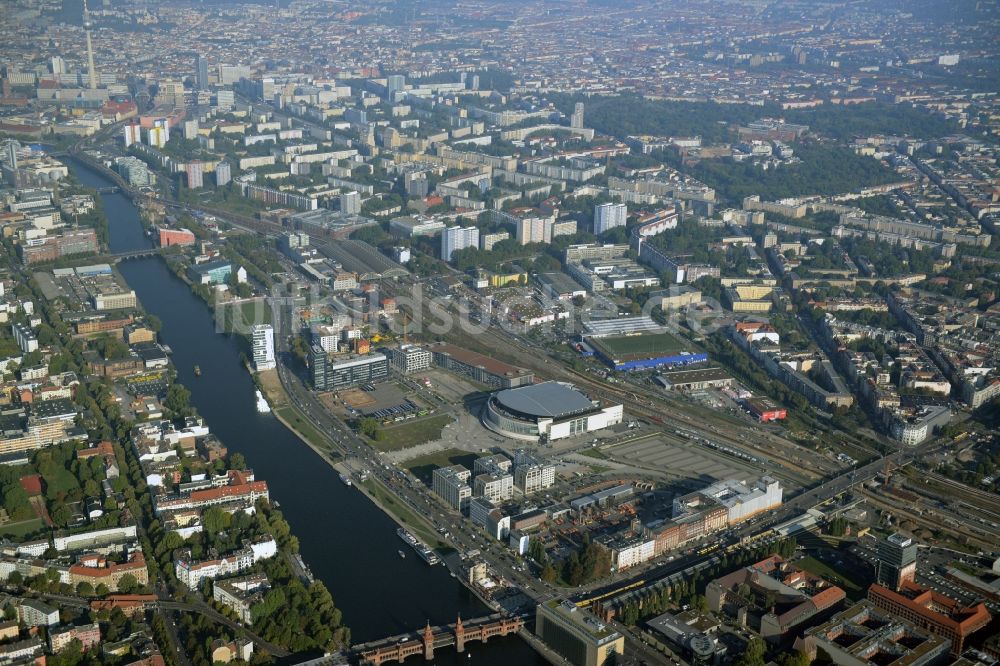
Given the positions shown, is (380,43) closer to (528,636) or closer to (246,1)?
(246,1)

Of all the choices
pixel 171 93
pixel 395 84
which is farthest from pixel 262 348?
pixel 395 84

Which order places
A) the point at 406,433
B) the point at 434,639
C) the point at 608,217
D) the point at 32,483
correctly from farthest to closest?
the point at 608,217
the point at 406,433
the point at 32,483
the point at 434,639

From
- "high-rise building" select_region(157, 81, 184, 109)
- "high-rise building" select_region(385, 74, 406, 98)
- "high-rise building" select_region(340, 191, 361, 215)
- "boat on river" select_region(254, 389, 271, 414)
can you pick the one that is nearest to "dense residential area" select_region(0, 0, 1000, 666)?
"boat on river" select_region(254, 389, 271, 414)

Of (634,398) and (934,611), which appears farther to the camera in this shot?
(634,398)

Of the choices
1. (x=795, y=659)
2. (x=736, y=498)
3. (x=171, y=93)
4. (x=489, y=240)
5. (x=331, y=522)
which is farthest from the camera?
(x=171, y=93)

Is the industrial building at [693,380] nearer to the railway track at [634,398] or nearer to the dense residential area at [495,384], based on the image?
the dense residential area at [495,384]

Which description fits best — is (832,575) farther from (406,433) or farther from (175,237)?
(175,237)
